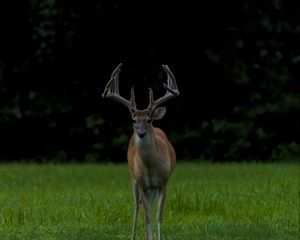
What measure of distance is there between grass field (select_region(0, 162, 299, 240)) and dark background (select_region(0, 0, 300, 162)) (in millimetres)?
3119

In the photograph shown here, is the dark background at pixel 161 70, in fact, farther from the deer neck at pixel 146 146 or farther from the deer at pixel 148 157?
the deer neck at pixel 146 146

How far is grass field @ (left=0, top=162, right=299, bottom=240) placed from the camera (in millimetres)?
10172

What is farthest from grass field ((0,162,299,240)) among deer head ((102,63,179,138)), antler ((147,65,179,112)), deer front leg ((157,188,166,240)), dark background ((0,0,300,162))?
dark background ((0,0,300,162))

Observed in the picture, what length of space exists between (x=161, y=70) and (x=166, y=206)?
29.9ft

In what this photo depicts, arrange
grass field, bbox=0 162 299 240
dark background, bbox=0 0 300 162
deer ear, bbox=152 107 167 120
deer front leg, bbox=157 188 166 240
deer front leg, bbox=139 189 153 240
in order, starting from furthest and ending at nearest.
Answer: dark background, bbox=0 0 300 162 → grass field, bbox=0 162 299 240 → deer ear, bbox=152 107 167 120 → deer front leg, bbox=157 188 166 240 → deer front leg, bbox=139 189 153 240

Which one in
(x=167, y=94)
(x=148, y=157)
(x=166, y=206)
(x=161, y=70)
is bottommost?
(x=166, y=206)

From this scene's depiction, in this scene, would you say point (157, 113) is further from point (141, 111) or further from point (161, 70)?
point (161, 70)

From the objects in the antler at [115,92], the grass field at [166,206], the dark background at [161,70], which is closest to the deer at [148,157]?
the antler at [115,92]

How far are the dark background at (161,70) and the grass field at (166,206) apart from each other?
123 inches

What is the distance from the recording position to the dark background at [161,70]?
2109 centimetres

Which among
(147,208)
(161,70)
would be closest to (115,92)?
(147,208)

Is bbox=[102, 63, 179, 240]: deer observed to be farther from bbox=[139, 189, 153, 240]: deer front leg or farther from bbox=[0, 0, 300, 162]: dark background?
bbox=[0, 0, 300, 162]: dark background

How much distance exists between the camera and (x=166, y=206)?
476 inches

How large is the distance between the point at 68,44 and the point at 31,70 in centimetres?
86
